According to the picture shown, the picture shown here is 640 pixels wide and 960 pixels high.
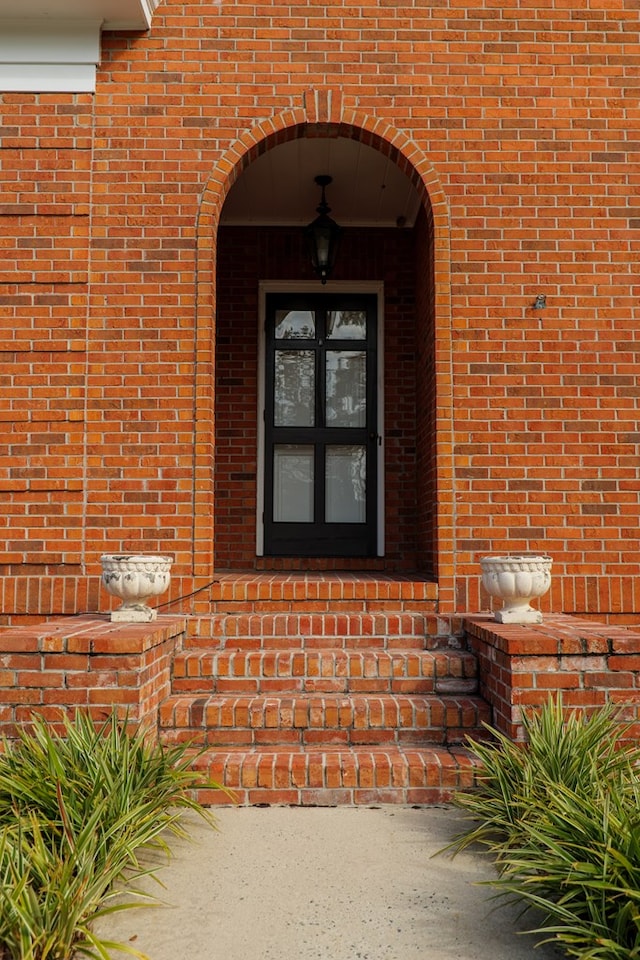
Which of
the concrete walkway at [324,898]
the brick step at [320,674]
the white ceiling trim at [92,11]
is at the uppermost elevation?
the white ceiling trim at [92,11]

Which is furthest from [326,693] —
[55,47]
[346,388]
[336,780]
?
[55,47]

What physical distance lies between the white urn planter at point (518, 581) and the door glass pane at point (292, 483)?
253 cm

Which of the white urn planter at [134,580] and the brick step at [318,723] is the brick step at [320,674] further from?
the white urn planter at [134,580]

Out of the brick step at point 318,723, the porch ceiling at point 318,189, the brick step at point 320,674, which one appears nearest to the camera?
the brick step at point 318,723

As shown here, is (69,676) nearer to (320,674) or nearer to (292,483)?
(320,674)

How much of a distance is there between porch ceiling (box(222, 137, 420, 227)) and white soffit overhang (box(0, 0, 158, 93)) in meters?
1.21

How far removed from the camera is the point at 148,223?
425cm

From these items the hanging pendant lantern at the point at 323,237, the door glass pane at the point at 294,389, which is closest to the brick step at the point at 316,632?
the door glass pane at the point at 294,389

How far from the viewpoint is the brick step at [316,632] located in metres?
3.81

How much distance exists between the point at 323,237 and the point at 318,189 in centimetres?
50

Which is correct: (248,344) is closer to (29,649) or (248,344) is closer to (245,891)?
(29,649)

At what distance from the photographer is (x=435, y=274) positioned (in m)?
4.27

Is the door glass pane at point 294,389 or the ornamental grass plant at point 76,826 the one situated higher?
the door glass pane at point 294,389

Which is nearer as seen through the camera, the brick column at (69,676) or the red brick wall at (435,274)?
the brick column at (69,676)
